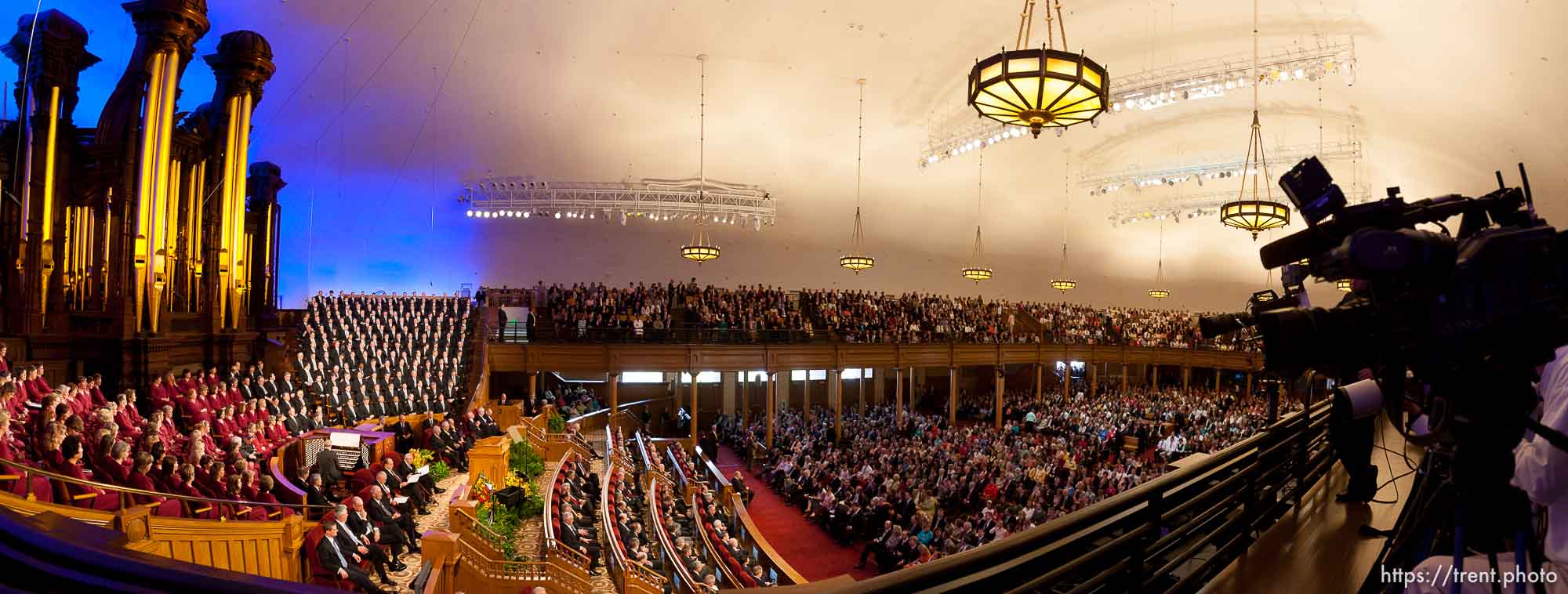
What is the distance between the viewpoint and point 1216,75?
12.1 meters

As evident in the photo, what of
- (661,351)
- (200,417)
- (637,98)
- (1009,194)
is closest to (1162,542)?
(200,417)

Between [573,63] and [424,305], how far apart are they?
269 inches

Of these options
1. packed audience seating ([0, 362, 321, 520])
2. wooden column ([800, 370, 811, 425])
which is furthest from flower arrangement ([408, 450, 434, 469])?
wooden column ([800, 370, 811, 425])

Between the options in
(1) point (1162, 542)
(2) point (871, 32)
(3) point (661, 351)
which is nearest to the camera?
(1) point (1162, 542)

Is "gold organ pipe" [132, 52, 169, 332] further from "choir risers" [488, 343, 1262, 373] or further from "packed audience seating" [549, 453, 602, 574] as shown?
"choir risers" [488, 343, 1262, 373]

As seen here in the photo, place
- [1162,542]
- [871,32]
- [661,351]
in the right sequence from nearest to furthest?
[1162,542] < [871,32] < [661,351]

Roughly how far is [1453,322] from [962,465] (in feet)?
39.7

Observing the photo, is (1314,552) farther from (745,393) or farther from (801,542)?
(745,393)

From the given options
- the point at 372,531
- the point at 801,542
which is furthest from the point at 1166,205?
the point at 372,531

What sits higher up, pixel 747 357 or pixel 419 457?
pixel 747 357

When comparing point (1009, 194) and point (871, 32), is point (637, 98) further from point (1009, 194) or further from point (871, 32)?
point (1009, 194)

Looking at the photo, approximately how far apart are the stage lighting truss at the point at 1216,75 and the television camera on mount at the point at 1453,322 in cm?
1031

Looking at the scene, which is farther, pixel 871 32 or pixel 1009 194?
pixel 1009 194

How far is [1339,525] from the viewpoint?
3250mm
